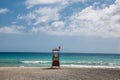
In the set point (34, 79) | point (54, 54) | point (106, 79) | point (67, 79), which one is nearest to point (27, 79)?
point (34, 79)

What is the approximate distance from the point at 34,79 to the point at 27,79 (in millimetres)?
355

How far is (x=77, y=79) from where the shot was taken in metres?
12.6

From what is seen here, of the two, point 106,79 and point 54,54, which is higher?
point 54,54

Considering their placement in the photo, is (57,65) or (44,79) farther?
(57,65)

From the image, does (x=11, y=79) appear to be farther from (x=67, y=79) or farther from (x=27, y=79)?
(x=67, y=79)

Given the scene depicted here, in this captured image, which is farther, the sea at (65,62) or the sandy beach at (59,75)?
the sea at (65,62)

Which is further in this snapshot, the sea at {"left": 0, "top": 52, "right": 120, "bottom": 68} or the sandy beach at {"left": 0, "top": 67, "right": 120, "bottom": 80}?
the sea at {"left": 0, "top": 52, "right": 120, "bottom": 68}

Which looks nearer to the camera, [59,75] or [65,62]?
[59,75]

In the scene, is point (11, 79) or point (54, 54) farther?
point (54, 54)

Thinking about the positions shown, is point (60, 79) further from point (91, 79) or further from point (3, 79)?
point (3, 79)

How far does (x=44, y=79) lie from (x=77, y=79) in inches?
66.5

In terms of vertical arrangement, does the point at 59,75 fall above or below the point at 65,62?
above

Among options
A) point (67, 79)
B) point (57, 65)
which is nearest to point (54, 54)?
point (57, 65)

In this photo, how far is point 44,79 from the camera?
41.1 feet
